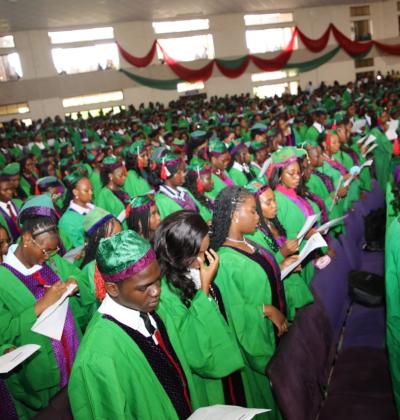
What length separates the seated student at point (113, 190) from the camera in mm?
5262

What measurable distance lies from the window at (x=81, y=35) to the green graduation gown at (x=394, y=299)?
68.6 ft

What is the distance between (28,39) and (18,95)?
2.51 m

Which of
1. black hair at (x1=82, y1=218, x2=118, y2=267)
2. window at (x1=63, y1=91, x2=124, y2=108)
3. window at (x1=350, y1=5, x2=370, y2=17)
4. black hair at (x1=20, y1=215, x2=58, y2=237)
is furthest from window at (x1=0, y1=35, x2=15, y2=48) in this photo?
black hair at (x1=20, y1=215, x2=58, y2=237)

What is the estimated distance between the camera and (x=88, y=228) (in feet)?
9.96

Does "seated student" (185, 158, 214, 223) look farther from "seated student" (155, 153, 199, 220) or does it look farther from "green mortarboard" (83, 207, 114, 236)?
"green mortarboard" (83, 207, 114, 236)

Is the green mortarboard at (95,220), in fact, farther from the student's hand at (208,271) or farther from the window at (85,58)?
the window at (85,58)

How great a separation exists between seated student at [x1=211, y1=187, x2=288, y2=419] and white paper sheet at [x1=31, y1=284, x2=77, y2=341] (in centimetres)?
86

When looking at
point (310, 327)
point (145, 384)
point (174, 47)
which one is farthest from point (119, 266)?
point (174, 47)

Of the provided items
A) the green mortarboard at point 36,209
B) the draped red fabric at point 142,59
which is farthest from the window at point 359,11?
the green mortarboard at point 36,209

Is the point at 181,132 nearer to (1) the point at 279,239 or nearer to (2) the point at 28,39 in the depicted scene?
(1) the point at 279,239

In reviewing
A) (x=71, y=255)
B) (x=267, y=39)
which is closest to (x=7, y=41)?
(x=267, y=39)

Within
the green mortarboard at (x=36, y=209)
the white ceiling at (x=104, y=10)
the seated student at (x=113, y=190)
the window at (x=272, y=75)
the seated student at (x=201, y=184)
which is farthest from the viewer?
the window at (x=272, y=75)

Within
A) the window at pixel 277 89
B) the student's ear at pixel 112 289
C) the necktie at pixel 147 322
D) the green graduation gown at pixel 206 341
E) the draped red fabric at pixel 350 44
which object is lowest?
the green graduation gown at pixel 206 341

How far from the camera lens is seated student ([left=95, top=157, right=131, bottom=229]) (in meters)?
5.26
